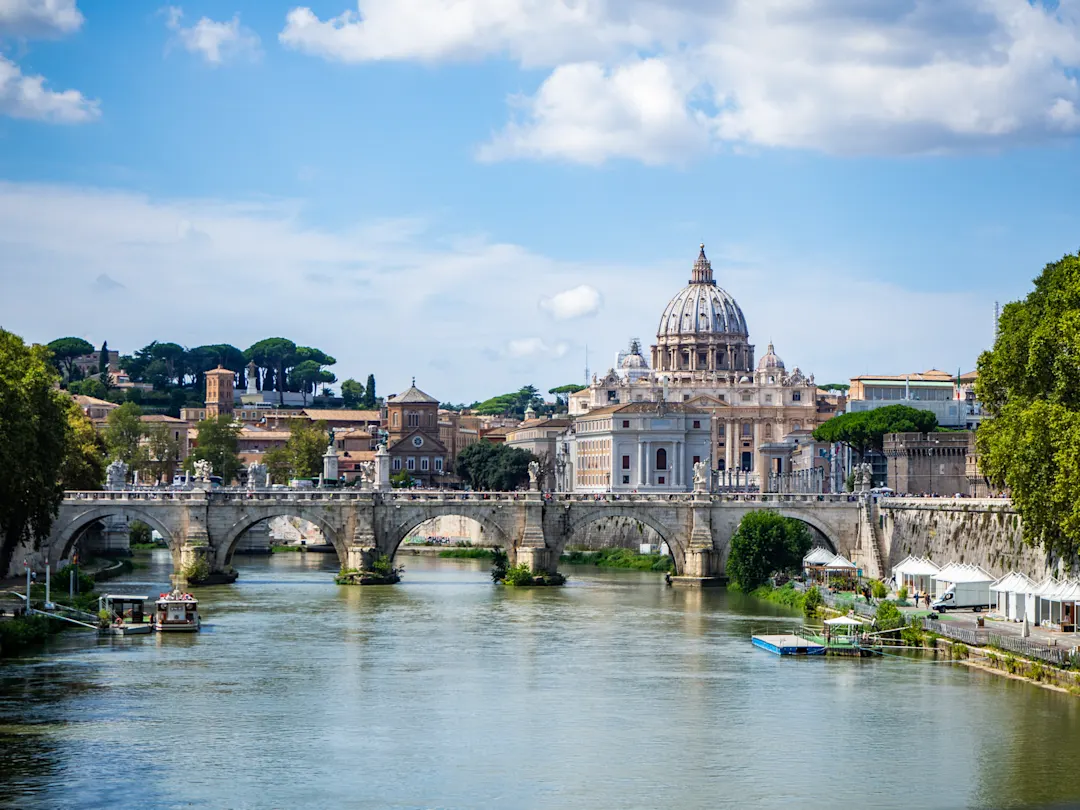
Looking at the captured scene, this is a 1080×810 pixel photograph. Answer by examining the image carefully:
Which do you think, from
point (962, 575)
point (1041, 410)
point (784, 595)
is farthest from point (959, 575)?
point (1041, 410)

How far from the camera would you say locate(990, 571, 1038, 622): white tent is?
Answer: 4991 cm

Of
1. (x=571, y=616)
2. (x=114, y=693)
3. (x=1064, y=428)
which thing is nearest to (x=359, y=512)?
(x=571, y=616)

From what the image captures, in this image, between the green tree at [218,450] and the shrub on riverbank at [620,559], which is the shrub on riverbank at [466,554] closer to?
the shrub on riverbank at [620,559]

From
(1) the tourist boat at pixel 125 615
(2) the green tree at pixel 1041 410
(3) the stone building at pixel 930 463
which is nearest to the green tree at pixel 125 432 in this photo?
(3) the stone building at pixel 930 463

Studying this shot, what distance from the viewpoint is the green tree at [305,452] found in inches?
5113

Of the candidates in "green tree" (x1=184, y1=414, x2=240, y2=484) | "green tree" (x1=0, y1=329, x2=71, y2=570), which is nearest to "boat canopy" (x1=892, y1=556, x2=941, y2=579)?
"green tree" (x1=0, y1=329, x2=71, y2=570)

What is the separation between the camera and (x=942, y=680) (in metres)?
45.1

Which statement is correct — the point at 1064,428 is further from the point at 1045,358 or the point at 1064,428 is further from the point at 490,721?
the point at 490,721

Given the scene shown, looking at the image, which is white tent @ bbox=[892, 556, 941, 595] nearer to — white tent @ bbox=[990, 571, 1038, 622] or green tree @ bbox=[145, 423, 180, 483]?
white tent @ bbox=[990, 571, 1038, 622]

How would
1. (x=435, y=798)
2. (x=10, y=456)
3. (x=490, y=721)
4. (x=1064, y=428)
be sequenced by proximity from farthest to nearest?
1. (x=10, y=456)
2. (x=1064, y=428)
3. (x=490, y=721)
4. (x=435, y=798)

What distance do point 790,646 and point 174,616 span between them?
17.8m

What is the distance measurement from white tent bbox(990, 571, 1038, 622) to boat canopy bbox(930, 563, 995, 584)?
1.62 meters

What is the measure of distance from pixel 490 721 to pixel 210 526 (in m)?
35.7

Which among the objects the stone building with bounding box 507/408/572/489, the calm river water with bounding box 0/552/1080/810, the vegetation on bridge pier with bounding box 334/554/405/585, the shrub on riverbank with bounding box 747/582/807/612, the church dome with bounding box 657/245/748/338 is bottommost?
the calm river water with bounding box 0/552/1080/810
